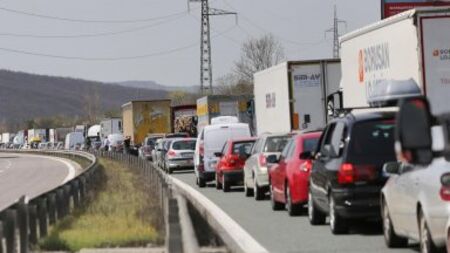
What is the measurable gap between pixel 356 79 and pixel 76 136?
103352 mm

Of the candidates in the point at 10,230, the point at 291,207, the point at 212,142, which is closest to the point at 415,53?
the point at 291,207

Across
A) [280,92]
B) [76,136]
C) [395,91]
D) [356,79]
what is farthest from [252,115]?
[76,136]

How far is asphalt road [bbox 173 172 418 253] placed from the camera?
12.6 metres

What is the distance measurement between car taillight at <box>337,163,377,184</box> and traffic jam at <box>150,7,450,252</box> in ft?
0.04

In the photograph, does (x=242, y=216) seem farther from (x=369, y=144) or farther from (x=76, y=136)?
(x=76, y=136)

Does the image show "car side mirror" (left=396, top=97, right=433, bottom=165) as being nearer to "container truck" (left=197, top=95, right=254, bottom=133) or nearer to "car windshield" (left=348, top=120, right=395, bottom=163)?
"car windshield" (left=348, top=120, right=395, bottom=163)

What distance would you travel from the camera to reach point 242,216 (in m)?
18.5

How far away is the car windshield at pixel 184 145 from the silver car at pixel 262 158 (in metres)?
21.1

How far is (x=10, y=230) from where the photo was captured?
11.3 meters

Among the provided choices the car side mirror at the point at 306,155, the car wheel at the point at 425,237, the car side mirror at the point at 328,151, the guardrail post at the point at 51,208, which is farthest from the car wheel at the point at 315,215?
the car wheel at the point at 425,237

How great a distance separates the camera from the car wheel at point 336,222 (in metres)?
13.8

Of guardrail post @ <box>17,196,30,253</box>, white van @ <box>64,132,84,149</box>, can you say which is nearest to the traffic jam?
guardrail post @ <box>17,196,30,253</box>

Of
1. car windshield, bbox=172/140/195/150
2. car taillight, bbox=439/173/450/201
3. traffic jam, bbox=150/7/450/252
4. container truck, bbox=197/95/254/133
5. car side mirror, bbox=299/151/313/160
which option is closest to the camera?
car taillight, bbox=439/173/450/201

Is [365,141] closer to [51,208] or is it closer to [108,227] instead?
[108,227]
